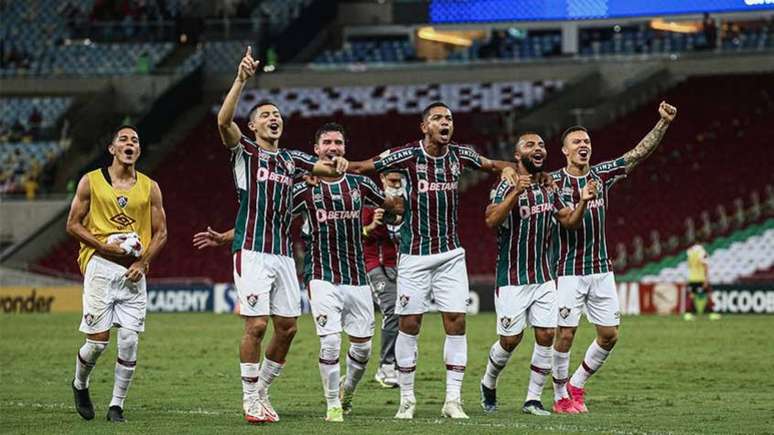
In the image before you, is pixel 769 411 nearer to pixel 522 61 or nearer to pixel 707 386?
pixel 707 386

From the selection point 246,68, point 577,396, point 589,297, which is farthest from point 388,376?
point 246,68

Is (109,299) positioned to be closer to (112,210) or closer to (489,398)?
(112,210)

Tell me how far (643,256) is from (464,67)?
11.8 m

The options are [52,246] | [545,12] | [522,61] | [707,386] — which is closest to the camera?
[707,386]

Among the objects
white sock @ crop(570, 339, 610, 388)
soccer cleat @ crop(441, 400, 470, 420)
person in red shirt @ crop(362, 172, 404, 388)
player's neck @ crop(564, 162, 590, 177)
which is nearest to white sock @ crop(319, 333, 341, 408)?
soccer cleat @ crop(441, 400, 470, 420)

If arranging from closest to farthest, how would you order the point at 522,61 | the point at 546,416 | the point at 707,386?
the point at 546,416
the point at 707,386
the point at 522,61

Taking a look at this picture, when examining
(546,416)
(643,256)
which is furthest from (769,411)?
(643,256)

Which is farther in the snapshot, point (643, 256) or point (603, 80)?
point (603, 80)

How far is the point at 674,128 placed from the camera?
48.1 meters

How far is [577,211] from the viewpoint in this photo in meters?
14.5

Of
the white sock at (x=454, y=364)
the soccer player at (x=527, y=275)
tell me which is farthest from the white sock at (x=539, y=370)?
the white sock at (x=454, y=364)

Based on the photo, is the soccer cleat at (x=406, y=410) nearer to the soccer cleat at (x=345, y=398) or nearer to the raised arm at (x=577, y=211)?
the soccer cleat at (x=345, y=398)

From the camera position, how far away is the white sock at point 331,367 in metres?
13.7

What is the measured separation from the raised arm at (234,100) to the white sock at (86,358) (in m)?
2.28
